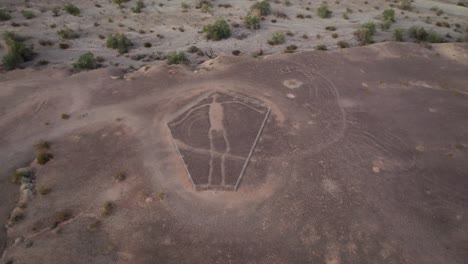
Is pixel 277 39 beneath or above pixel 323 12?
beneath

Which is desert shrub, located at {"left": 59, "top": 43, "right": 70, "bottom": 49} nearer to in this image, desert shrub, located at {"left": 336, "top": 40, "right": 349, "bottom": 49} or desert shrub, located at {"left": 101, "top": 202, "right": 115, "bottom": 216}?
desert shrub, located at {"left": 101, "top": 202, "right": 115, "bottom": 216}

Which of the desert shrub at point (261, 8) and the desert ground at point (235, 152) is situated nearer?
the desert ground at point (235, 152)

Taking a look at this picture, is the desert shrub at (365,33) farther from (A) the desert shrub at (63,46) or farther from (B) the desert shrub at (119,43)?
(A) the desert shrub at (63,46)

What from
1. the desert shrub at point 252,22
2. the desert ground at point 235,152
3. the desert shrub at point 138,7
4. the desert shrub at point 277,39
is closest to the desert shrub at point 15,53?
the desert ground at point 235,152

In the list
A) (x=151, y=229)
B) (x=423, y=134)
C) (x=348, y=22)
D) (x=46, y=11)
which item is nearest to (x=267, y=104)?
(x=423, y=134)

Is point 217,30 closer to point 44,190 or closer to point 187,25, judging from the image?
point 187,25

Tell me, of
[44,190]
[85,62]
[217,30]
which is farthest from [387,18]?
[44,190]
